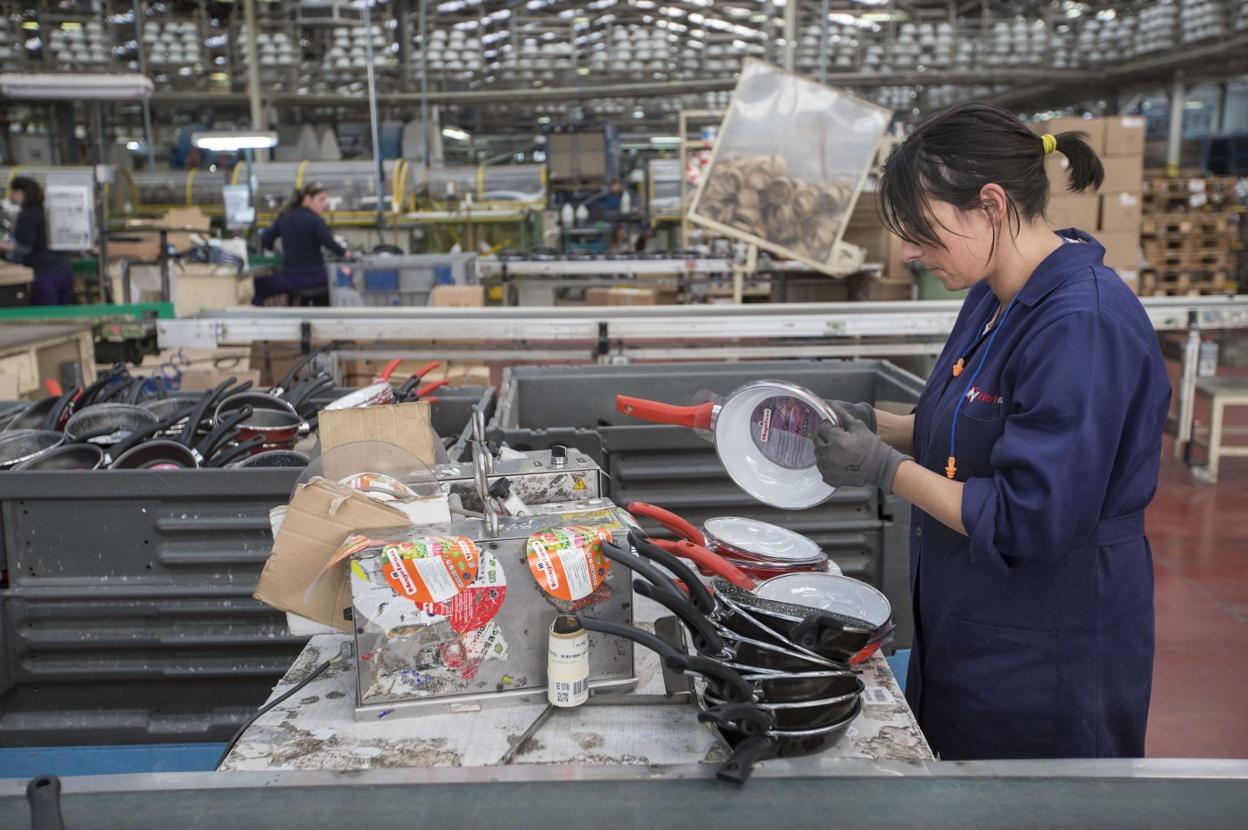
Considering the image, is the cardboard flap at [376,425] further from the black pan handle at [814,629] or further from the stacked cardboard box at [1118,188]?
the stacked cardboard box at [1118,188]

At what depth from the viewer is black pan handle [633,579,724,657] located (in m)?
1.02

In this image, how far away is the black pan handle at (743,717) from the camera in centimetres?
96

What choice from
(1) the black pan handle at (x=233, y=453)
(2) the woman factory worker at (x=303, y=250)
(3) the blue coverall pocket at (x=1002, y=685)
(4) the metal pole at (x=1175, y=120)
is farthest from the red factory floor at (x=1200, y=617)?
(4) the metal pole at (x=1175, y=120)

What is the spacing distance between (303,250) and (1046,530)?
6167mm

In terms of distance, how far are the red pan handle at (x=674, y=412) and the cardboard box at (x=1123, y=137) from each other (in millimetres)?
6207

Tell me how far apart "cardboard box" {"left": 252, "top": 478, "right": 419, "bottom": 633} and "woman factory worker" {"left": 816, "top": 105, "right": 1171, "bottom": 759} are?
592mm

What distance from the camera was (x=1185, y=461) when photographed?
4.76 metres

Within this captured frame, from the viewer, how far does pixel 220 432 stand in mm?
1965

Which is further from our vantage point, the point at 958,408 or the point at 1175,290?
the point at 1175,290

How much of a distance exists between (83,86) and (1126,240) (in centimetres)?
675

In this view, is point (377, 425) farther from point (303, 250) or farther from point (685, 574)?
point (303, 250)

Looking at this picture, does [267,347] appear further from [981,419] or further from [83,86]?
[981,419]

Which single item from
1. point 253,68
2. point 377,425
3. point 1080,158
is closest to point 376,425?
point 377,425

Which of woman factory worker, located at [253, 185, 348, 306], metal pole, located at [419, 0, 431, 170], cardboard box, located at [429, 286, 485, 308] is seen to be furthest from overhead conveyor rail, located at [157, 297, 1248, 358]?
metal pole, located at [419, 0, 431, 170]
